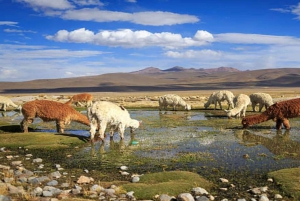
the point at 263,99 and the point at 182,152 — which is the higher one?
the point at 263,99

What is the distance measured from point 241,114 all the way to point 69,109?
16983mm

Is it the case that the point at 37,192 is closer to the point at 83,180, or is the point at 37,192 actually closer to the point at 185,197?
the point at 83,180

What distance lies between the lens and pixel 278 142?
18797mm

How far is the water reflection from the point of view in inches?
638

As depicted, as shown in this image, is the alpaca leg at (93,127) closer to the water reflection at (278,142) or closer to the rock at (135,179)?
the rock at (135,179)

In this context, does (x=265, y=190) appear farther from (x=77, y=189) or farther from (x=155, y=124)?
(x=155, y=124)

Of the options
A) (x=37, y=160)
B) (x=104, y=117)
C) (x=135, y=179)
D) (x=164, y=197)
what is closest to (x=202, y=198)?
(x=164, y=197)

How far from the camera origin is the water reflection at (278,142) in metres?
16.2

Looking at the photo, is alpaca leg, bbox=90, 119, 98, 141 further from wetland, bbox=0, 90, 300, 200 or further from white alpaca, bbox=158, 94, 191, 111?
white alpaca, bbox=158, 94, 191, 111

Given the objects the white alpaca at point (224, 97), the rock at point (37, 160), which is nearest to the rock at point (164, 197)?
the rock at point (37, 160)

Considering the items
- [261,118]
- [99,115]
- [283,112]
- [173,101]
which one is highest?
[99,115]

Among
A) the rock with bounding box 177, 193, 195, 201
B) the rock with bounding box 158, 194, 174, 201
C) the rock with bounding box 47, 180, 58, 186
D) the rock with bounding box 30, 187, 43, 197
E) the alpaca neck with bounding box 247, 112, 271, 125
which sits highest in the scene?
the alpaca neck with bounding box 247, 112, 271, 125

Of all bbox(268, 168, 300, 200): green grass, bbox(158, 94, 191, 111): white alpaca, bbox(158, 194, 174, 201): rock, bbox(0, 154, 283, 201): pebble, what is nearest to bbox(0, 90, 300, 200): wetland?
bbox(268, 168, 300, 200): green grass

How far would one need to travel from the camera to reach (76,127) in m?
26.2
